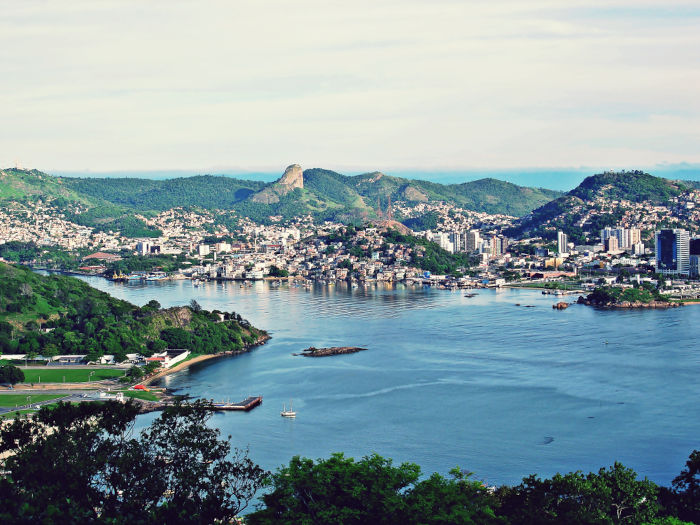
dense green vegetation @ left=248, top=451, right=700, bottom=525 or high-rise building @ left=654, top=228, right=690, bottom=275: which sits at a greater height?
high-rise building @ left=654, top=228, right=690, bottom=275

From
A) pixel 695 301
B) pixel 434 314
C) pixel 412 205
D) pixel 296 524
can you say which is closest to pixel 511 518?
pixel 296 524

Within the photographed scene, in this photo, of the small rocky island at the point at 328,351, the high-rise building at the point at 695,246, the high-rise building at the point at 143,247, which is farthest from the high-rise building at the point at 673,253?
the high-rise building at the point at 143,247

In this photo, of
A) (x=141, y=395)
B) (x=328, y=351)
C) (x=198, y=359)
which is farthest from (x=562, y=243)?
(x=141, y=395)

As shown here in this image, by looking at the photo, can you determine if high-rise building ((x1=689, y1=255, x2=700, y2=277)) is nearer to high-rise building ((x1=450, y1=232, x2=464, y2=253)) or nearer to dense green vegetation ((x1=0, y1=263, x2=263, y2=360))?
high-rise building ((x1=450, y1=232, x2=464, y2=253))

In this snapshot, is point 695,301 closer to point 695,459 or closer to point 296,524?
point 695,459

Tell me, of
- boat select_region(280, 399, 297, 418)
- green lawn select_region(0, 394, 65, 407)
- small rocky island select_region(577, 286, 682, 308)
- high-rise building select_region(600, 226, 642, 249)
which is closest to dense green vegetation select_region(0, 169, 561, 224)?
high-rise building select_region(600, 226, 642, 249)

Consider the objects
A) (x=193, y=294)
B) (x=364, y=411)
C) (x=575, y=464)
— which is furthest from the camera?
(x=193, y=294)

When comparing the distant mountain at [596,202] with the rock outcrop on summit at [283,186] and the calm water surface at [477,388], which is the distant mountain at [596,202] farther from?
the rock outcrop on summit at [283,186]

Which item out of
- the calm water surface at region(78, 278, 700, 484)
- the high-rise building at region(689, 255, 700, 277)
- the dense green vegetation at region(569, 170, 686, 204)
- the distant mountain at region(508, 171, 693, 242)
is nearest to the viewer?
the calm water surface at region(78, 278, 700, 484)
